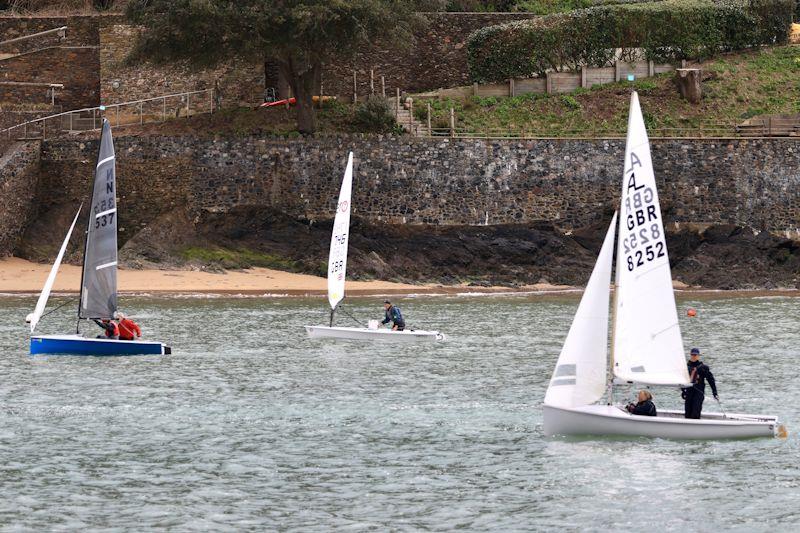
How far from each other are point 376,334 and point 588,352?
711 inches

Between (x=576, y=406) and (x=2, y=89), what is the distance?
50816mm

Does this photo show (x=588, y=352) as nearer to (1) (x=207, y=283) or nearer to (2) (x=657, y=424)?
(2) (x=657, y=424)

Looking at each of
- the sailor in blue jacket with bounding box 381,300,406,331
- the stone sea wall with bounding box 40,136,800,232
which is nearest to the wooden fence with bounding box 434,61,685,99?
the stone sea wall with bounding box 40,136,800,232

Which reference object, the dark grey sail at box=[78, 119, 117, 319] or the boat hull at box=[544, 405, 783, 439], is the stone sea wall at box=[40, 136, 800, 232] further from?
the boat hull at box=[544, 405, 783, 439]

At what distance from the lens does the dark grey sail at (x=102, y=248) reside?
46531 mm

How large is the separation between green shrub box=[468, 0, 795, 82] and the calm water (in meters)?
29.2

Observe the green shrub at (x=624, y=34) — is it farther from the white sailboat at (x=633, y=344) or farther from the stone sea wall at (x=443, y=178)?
the white sailboat at (x=633, y=344)

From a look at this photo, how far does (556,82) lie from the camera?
7919 cm

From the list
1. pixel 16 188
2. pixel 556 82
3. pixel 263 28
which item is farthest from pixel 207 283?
pixel 556 82

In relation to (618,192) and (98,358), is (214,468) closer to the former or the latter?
(98,358)

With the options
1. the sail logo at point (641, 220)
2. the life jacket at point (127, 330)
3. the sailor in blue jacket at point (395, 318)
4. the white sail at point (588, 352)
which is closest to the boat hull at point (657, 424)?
the white sail at point (588, 352)

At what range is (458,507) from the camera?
28.5 meters

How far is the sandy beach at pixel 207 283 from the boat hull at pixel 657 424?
1278 inches

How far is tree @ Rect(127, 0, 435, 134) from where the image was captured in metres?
65.6
